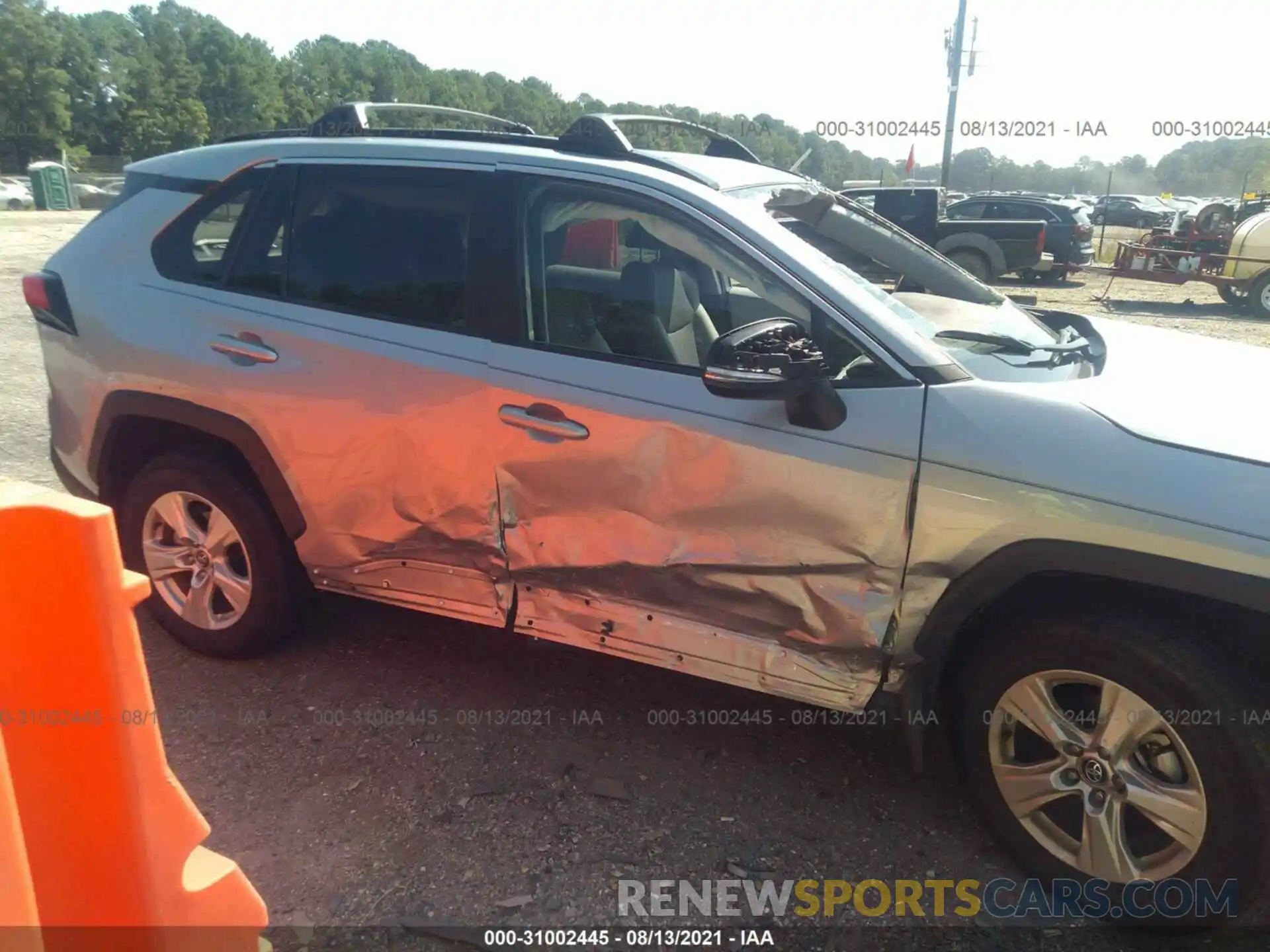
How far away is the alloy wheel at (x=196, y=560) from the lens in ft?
11.4

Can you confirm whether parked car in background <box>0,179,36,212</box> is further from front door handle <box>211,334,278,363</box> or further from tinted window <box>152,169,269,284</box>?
front door handle <box>211,334,278,363</box>

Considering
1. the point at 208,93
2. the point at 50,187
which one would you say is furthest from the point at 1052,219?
the point at 208,93

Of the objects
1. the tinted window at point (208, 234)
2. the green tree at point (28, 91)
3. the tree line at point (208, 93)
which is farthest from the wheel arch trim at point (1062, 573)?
the green tree at point (28, 91)

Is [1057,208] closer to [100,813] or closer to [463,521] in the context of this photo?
[463,521]

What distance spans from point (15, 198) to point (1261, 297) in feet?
120

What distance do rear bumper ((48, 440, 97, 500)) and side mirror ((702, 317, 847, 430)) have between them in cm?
263

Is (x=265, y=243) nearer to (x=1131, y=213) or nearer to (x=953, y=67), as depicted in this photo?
(x=953, y=67)

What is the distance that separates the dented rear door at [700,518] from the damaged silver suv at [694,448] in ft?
0.03

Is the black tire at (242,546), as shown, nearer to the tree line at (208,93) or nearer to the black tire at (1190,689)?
the black tire at (1190,689)

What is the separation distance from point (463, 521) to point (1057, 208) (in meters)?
19.6

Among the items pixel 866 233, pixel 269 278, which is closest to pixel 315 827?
pixel 269 278

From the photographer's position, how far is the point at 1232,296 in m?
16.0

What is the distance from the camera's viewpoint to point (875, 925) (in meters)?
2.49

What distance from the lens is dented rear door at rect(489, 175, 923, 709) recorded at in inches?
99.8
